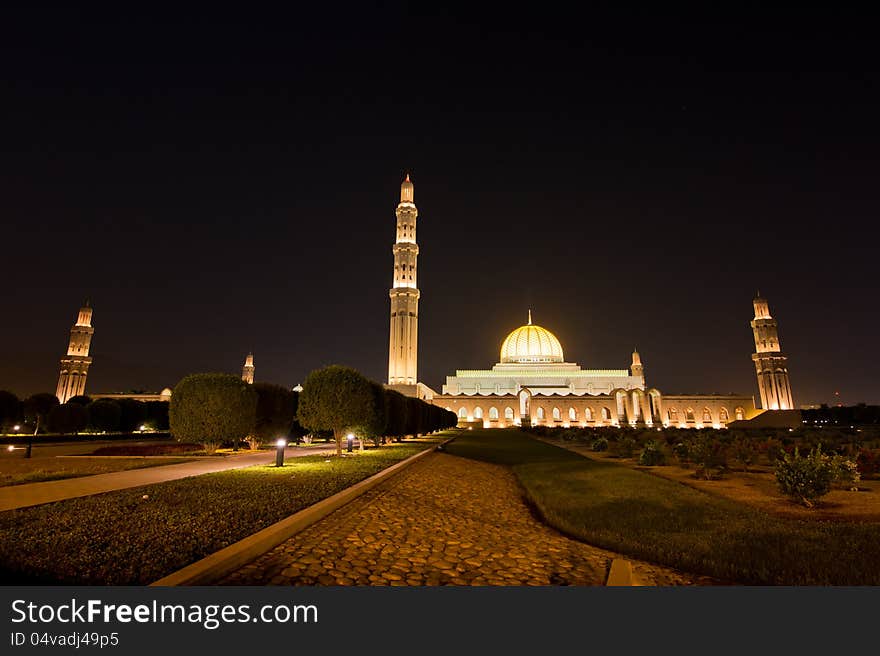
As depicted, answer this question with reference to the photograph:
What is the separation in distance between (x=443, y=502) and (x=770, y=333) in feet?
324

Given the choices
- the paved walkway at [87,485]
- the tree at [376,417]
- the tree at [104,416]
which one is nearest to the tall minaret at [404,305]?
the tree at [104,416]

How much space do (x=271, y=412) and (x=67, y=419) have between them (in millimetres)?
19807

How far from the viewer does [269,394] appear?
862 inches

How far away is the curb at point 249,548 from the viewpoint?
4.00m

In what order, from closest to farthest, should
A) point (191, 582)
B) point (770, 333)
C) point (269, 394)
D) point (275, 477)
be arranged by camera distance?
point (191, 582)
point (275, 477)
point (269, 394)
point (770, 333)

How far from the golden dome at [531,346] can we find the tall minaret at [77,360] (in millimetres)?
77959

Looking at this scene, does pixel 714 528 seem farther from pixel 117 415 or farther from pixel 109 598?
pixel 117 415

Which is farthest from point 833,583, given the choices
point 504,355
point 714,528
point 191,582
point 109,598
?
point 504,355

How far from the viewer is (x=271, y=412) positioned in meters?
22.0

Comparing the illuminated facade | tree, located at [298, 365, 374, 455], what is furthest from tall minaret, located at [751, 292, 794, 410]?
tree, located at [298, 365, 374, 455]

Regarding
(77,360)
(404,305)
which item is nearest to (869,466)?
(404,305)

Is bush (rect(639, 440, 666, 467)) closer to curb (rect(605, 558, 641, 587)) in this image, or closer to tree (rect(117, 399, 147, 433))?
curb (rect(605, 558, 641, 587))

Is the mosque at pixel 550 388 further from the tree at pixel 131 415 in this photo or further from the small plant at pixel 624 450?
the small plant at pixel 624 450

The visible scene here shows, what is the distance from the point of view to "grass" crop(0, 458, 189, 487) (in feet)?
34.3
